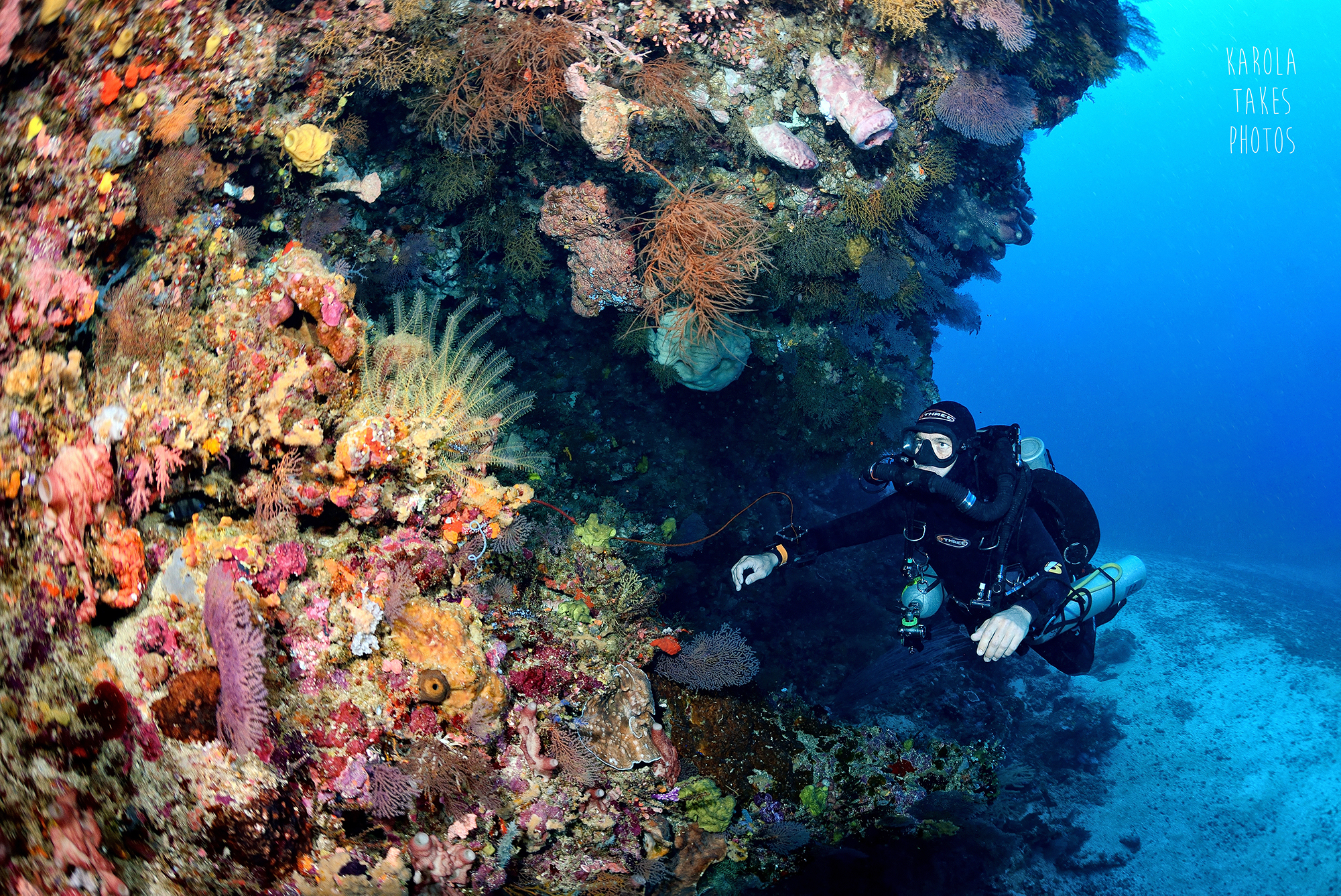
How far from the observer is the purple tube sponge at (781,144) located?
4848 millimetres

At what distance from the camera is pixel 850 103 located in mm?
4766

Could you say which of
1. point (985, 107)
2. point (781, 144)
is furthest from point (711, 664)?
point (985, 107)

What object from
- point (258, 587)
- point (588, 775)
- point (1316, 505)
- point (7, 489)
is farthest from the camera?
point (1316, 505)

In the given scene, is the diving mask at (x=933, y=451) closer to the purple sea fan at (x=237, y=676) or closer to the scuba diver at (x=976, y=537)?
the scuba diver at (x=976, y=537)

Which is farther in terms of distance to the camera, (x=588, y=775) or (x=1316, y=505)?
(x=1316, y=505)

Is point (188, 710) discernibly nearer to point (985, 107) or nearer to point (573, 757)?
point (573, 757)

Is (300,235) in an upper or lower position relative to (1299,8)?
lower

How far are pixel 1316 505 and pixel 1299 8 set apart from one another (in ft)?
229

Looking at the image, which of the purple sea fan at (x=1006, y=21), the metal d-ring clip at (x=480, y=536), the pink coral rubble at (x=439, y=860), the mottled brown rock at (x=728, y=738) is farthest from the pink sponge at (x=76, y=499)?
the purple sea fan at (x=1006, y=21)

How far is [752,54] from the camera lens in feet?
15.7

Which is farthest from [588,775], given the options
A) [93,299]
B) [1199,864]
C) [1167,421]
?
[1167,421]

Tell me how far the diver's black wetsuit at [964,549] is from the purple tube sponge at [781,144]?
123 inches

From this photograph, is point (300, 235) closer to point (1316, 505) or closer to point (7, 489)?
point (7, 489)

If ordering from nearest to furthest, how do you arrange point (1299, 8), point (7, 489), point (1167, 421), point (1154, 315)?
point (7, 489)
point (1299, 8)
point (1167, 421)
point (1154, 315)
